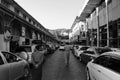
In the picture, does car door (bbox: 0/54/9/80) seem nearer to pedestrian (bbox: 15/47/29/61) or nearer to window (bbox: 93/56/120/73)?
window (bbox: 93/56/120/73)

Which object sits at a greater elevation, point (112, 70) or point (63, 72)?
point (112, 70)

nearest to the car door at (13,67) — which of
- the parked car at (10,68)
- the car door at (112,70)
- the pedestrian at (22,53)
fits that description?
the parked car at (10,68)

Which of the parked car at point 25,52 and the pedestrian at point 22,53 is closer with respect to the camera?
the pedestrian at point 22,53

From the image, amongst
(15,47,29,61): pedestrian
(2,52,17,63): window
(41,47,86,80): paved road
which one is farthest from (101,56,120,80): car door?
(15,47,29,61): pedestrian

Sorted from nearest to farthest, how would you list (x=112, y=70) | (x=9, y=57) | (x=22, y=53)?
(x=112, y=70) → (x=9, y=57) → (x=22, y=53)

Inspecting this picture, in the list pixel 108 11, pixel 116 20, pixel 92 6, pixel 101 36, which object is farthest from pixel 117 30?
pixel 92 6

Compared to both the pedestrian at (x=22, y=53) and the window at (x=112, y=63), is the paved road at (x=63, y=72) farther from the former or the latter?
the window at (x=112, y=63)

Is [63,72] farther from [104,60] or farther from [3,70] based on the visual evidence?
[3,70]

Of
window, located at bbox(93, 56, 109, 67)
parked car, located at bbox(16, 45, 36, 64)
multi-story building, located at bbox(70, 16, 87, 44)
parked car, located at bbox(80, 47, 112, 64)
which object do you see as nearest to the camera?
window, located at bbox(93, 56, 109, 67)

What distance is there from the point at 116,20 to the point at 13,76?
15625 mm

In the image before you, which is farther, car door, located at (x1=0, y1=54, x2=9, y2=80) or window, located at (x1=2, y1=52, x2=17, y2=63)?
window, located at (x1=2, y1=52, x2=17, y2=63)

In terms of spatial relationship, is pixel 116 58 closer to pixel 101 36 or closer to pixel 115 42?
pixel 115 42

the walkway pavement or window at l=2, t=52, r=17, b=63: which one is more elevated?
window at l=2, t=52, r=17, b=63

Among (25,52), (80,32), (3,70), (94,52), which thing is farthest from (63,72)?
(80,32)
